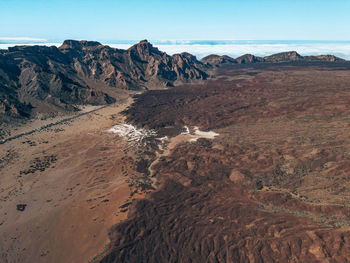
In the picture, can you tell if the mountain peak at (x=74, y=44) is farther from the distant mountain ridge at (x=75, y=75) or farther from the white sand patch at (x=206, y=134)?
the white sand patch at (x=206, y=134)

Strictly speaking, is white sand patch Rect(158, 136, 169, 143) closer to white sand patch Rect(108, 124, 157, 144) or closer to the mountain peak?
white sand patch Rect(108, 124, 157, 144)

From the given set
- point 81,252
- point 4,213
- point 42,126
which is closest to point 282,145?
point 81,252

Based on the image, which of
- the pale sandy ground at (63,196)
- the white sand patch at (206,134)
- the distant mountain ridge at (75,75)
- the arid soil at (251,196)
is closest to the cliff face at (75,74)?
the distant mountain ridge at (75,75)

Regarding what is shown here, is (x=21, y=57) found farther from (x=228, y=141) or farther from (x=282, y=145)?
(x=282, y=145)

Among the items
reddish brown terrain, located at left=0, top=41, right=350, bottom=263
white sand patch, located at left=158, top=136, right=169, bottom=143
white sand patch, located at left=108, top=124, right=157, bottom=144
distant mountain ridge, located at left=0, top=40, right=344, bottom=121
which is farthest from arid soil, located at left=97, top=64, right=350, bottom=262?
distant mountain ridge, located at left=0, top=40, right=344, bottom=121

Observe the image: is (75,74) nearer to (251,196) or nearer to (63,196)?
(63,196)

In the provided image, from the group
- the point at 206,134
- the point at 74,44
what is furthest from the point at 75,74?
the point at 206,134
